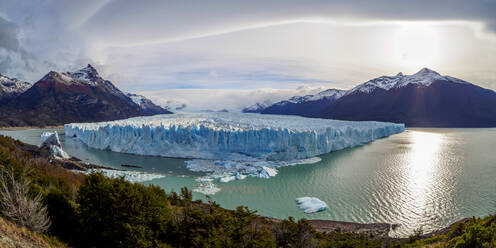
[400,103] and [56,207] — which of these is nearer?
[56,207]

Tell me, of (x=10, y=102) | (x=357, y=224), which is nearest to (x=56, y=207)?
(x=357, y=224)

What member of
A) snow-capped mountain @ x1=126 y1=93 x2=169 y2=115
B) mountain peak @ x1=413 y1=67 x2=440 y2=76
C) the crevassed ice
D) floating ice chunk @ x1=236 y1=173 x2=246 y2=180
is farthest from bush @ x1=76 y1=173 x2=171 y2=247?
snow-capped mountain @ x1=126 y1=93 x2=169 y2=115

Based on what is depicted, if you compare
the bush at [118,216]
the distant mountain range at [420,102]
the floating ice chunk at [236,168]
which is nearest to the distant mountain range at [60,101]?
the floating ice chunk at [236,168]

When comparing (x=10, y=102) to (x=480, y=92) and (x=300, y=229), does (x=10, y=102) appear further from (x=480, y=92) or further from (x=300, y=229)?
(x=480, y=92)

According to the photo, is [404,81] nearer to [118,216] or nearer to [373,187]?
[373,187]

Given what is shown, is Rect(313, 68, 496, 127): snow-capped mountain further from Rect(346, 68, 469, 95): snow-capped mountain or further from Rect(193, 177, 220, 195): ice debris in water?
Rect(193, 177, 220, 195): ice debris in water

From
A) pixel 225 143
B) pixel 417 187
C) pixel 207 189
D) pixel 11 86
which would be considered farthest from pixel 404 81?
pixel 11 86
